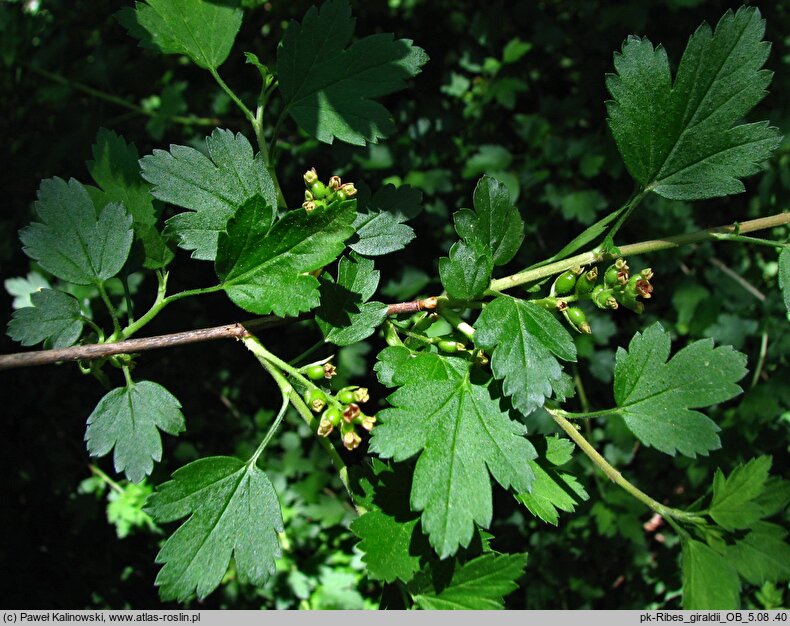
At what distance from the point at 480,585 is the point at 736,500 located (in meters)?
0.52

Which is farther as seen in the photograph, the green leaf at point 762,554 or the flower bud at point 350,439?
the green leaf at point 762,554

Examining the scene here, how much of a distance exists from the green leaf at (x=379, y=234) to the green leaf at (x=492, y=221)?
162mm

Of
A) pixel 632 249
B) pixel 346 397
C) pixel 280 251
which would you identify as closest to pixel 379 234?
pixel 280 251

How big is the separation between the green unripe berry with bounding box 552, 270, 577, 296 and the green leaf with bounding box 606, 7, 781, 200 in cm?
27

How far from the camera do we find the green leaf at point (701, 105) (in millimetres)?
1065

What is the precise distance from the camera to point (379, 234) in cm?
121

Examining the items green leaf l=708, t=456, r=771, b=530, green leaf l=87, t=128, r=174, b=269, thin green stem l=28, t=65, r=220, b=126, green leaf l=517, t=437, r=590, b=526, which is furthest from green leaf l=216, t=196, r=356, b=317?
thin green stem l=28, t=65, r=220, b=126

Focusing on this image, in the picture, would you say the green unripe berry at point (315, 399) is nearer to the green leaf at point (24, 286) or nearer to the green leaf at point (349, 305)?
the green leaf at point (349, 305)

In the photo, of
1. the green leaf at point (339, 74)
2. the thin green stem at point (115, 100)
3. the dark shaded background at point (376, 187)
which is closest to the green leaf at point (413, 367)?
the green leaf at point (339, 74)

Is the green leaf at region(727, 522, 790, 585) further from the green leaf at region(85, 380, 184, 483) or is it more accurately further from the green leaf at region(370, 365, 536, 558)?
the green leaf at region(85, 380, 184, 483)

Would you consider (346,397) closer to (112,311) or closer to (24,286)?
(112,311)

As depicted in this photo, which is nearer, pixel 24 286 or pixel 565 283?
pixel 565 283

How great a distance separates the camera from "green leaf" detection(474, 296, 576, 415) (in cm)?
96

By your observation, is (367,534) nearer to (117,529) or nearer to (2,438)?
(117,529)
